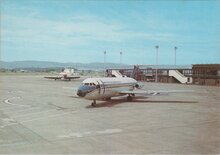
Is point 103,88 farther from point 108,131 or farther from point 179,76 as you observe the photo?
point 179,76

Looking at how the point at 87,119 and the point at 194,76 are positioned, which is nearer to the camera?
the point at 87,119

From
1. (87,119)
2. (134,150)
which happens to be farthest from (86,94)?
(134,150)

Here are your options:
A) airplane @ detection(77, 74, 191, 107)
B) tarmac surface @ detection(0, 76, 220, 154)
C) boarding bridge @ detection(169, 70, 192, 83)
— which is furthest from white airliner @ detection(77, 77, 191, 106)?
boarding bridge @ detection(169, 70, 192, 83)

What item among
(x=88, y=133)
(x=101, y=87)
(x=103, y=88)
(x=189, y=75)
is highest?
(x=189, y=75)

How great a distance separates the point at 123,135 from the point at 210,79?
7945 centimetres

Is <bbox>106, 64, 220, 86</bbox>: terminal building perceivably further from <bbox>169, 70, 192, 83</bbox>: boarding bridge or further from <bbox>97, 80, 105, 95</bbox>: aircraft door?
<bbox>97, 80, 105, 95</bbox>: aircraft door

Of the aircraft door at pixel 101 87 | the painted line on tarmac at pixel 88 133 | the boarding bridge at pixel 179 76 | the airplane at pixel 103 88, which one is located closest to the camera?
the painted line on tarmac at pixel 88 133

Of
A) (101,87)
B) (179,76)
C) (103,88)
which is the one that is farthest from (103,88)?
(179,76)

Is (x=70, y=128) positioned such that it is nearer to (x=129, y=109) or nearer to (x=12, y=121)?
(x=12, y=121)

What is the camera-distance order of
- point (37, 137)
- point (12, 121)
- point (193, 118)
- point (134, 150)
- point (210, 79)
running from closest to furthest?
point (134, 150) < point (37, 137) < point (12, 121) < point (193, 118) < point (210, 79)

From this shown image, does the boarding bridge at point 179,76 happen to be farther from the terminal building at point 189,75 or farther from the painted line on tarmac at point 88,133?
the painted line on tarmac at point 88,133

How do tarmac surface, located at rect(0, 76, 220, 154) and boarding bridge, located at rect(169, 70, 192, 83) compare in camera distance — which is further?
boarding bridge, located at rect(169, 70, 192, 83)

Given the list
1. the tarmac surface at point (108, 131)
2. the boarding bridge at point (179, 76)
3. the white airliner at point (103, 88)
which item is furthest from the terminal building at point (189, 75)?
the tarmac surface at point (108, 131)

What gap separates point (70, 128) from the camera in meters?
24.6
